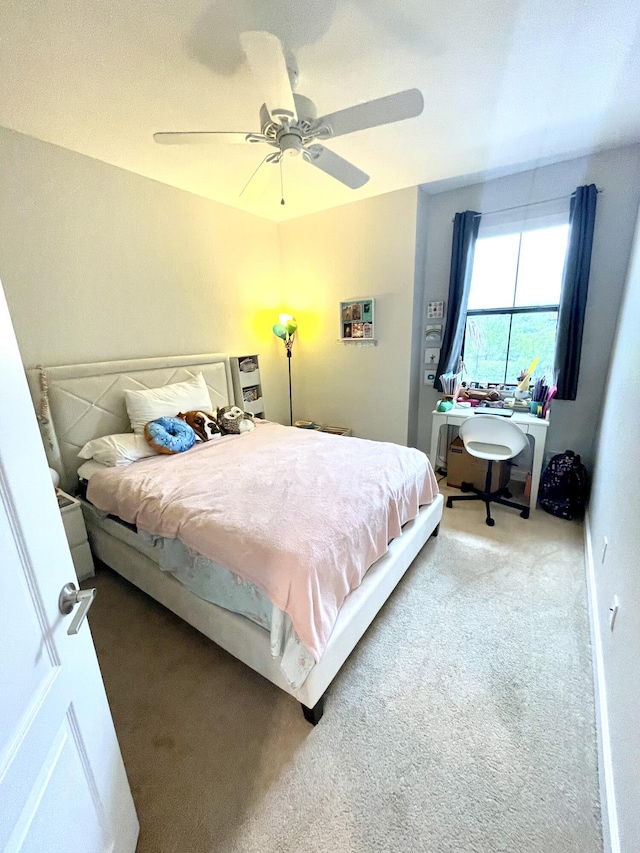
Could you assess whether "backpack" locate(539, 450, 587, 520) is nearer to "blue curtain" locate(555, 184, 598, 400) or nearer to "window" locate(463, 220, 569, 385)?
"blue curtain" locate(555, 184, 598, 400)

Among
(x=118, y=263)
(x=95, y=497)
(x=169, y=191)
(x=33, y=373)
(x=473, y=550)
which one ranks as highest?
(x=169, y=191)

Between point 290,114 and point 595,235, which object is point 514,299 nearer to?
point 595,235

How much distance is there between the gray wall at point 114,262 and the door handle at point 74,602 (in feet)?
7.02

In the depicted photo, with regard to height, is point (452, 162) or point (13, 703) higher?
point (452, 162)

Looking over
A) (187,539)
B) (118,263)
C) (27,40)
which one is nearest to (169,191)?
(118,263)

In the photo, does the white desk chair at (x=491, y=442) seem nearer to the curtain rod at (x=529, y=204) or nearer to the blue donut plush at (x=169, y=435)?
the curtain rod at (x=529, y=204)

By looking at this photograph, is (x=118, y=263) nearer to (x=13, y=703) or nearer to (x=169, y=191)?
(x=169, y=191)

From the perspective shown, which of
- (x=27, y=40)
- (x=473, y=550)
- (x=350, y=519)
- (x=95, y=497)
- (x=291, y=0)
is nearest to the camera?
(x=291, y=0)

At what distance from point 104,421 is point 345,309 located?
99.1 inches

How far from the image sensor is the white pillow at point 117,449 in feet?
7.54

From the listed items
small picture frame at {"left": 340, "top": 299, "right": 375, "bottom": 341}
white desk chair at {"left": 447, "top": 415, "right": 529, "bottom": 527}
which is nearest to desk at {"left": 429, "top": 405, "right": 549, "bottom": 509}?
white desk chair at {"left": 447, "top": 415, "right": 529, "bottom": 527}

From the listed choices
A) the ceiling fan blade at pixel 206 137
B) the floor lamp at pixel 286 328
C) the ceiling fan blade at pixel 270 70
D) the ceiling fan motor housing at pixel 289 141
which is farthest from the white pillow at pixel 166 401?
the ceiling fan blade at pixel 270 70

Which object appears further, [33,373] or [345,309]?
[345,309]

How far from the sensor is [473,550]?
7.86ft
